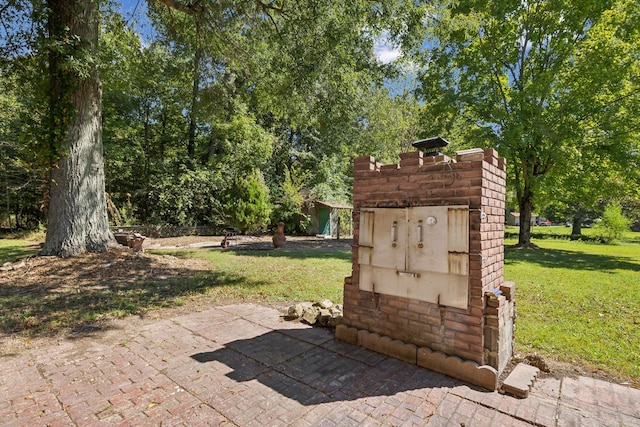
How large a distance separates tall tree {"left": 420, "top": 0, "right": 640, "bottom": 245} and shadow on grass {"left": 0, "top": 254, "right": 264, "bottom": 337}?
1035 cm

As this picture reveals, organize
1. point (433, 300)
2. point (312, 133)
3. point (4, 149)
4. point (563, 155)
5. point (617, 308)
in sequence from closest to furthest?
point (433, 300)
point (617, 308)
point (563, 155)
point (4, 149)
point (312, 133)

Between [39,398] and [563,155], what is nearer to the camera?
[39,398]

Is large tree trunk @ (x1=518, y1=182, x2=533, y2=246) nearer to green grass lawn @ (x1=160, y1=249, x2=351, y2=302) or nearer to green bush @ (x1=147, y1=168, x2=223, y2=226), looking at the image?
green grass lawn @ (x1=160, y1=249, x2=351, y2=302)

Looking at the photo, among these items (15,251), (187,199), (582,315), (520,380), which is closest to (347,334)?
(520,380)

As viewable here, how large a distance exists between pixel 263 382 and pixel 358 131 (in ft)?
77.2

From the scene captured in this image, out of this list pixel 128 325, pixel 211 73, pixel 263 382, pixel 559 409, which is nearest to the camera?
pixel 559 409

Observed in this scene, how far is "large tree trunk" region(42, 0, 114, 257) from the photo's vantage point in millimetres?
6742

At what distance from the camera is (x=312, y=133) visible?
23.7 m

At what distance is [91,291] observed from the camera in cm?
550

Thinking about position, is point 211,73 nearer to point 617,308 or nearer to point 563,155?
point 617,308

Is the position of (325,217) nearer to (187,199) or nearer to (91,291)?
(187,199)

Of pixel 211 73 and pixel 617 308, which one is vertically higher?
pixel 211 73

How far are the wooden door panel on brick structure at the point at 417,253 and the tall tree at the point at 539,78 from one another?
9.77 meters

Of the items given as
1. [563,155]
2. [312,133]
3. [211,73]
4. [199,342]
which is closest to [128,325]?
[199,342]
